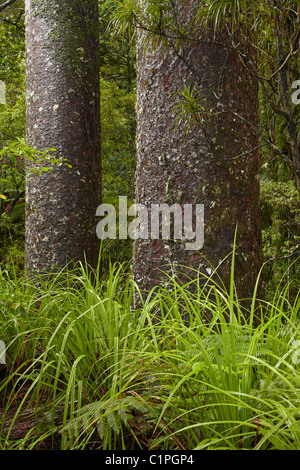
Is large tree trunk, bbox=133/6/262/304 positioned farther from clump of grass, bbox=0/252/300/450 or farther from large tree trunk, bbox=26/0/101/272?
large tree trunk, bbox=26/0/101/272

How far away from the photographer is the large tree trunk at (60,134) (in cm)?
328

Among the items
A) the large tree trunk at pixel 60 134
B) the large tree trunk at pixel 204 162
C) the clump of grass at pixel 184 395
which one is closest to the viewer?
the clump of grass at pixel 184 395

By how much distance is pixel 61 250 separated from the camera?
326 cm

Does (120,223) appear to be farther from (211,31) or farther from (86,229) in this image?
(211,31)

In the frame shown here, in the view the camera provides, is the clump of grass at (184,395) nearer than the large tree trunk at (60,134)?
Yes

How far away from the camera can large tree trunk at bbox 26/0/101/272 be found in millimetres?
3281

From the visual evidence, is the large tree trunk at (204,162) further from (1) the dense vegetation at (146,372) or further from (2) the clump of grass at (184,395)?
(2) the clump of grass at (184,395)

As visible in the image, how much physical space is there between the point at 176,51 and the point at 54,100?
1.47 meters

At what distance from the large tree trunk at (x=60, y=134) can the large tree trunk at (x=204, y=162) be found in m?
1.12

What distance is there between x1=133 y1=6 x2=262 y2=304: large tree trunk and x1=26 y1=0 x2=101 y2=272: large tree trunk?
3.68 feet

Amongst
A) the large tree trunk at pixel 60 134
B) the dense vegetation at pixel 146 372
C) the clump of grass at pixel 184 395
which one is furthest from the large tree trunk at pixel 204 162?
the large tree trunk at pixel 60 134

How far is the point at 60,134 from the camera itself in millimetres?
3352

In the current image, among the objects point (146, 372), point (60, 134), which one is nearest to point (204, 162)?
point (146, 372)
